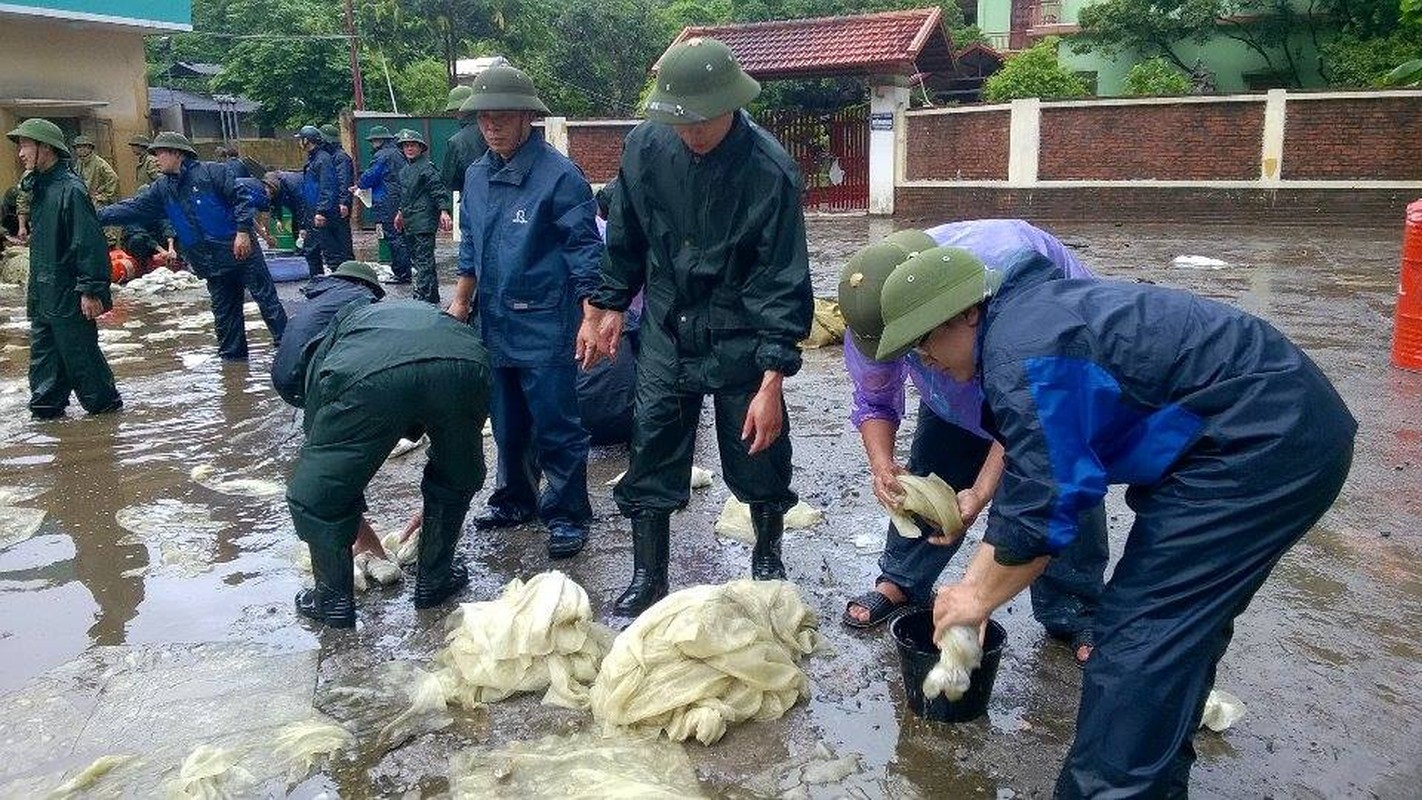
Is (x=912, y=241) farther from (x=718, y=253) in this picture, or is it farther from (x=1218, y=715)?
(x=1218, y=715)

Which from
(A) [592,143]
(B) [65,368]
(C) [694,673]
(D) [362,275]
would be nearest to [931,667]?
(C) [694,673]

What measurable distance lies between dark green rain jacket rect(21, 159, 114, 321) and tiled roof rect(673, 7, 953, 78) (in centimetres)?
1376

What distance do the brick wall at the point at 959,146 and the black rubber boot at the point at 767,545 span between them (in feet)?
50.5

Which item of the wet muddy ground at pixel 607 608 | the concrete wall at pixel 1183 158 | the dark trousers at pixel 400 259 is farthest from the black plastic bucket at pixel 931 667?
the concrete wall at pixel 1183 158

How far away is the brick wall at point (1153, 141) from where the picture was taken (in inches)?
650

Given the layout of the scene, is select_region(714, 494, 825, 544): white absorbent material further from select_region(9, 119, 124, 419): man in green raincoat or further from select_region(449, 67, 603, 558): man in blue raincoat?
select_region(9, 119, 124, 419): man in green raincoat

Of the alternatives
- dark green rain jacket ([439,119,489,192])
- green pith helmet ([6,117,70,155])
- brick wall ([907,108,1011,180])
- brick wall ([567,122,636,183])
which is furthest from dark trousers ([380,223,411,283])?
brick wall ([907,108,1011,180])

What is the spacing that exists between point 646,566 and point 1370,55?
756 inches

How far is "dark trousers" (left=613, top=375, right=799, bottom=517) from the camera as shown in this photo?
3631mm

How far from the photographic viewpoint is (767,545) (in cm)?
389

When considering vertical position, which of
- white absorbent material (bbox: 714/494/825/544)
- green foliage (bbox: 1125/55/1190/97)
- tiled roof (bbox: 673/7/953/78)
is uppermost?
tiled roof (bbox: 673/7/953/78)

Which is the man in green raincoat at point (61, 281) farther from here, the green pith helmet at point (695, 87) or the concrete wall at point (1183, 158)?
the concrete wall at point (1183, 158)

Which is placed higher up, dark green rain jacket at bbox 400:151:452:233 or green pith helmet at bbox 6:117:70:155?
green pith helmet at bbox 6:117:70:155

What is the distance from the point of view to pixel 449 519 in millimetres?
3824
